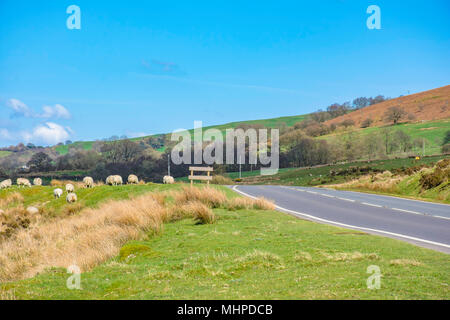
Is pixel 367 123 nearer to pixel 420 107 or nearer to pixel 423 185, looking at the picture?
pixel 420 107

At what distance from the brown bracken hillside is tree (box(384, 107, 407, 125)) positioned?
1.33 m

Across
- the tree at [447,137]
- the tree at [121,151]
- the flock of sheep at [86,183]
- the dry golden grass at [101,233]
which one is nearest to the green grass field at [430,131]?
the tree at [447,137]

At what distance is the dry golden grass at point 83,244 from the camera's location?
9.66 meters

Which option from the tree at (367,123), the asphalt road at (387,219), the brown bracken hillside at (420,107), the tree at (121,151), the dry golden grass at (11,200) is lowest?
the dry golden grass at (11,200)

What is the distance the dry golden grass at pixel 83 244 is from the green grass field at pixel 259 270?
63 centimetres

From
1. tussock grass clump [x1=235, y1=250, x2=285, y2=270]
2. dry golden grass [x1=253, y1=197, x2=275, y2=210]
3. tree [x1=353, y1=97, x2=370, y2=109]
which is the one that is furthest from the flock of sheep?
tree [x1=353, y1=97, x2=370, y2=109]

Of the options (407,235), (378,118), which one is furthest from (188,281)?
(378,118)

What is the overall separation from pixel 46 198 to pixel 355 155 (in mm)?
65607

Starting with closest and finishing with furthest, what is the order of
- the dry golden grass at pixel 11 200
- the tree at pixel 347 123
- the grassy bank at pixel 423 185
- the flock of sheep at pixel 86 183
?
the grassy bank at pixel 423 185 → the flock of sheep at pixel 86 183 → the dry golden grass at pixel 11 200 → the tree at pixel 347 123

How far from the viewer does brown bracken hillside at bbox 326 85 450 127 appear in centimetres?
10244

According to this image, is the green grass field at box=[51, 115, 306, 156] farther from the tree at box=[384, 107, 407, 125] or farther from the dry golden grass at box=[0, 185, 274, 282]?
the dry golden grass at box=[0, 185, 274, 282]

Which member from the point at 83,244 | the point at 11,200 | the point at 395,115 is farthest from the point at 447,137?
the point at 83,244

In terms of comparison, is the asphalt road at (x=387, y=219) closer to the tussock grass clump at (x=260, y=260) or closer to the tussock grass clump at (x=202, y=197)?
the tussock grass clump at (x=202, y=197)
